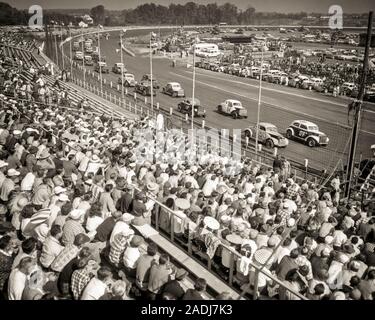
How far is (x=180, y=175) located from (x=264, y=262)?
217 inches

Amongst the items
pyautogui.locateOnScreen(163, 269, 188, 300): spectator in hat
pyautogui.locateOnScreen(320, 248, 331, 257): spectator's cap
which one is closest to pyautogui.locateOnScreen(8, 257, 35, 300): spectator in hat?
pyautogui.locateOnScreen(163, 269, 188, 300): spectator in hat

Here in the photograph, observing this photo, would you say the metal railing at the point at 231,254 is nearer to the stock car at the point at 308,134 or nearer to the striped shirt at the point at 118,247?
the striped shirt at the point at 118,247

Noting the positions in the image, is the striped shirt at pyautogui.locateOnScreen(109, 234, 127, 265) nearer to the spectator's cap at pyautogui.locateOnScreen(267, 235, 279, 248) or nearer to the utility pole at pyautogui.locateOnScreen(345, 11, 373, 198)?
the spectator's cap at pyautogui.locateOnScreen(267, 235, 279, 248)

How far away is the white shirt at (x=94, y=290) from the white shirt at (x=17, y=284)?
1.02 m

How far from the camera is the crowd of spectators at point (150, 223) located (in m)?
6.71

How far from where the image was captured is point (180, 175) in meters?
13.0

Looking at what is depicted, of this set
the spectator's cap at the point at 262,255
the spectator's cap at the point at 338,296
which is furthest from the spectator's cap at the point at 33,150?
the spectator's cap at the point at 338,296

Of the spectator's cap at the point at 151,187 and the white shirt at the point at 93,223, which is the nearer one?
the white shirt at the point at 93,223

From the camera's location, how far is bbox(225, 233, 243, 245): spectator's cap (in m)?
8.35

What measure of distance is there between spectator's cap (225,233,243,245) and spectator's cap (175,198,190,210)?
1.67m

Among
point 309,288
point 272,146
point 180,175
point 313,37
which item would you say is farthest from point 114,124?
point 313,37

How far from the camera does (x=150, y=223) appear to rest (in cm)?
1022

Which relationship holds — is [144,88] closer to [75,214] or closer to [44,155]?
[44,155]
